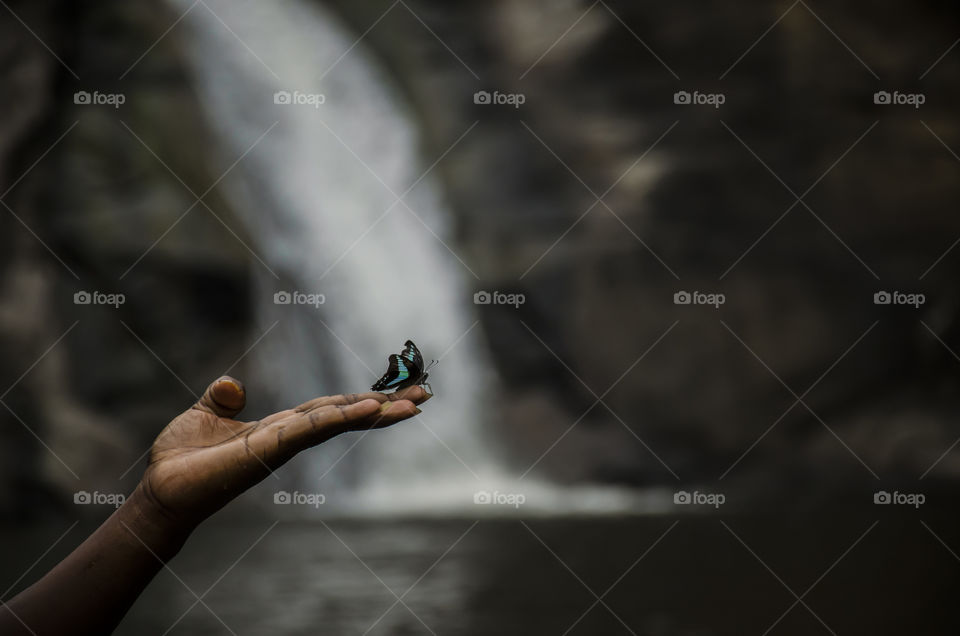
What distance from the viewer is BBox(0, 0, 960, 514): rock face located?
32.3ft

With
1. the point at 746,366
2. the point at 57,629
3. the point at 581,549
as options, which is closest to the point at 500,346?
the point at 746,366

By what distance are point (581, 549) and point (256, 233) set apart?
522 centimetres

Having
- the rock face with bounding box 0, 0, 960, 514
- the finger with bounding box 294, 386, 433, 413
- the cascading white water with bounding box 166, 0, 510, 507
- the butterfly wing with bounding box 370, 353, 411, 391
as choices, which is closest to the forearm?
the finger with bounding box 294, 386, 433, 413

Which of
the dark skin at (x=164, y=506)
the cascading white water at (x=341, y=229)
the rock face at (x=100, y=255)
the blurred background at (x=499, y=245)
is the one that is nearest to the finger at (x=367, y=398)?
the dark skin at (x=164, y=506)

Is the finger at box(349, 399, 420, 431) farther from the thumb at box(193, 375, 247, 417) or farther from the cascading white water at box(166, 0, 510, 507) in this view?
the cascading white water at box(166, 0, 510, 507)

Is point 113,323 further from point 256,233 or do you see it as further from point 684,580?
point 684,580

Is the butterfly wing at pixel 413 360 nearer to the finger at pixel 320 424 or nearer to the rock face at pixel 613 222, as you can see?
the finger at pixel 320 424

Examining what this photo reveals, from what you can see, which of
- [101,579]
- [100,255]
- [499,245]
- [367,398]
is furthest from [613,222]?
[101,579]

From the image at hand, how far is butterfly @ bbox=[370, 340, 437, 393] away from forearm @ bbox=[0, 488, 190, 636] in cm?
62

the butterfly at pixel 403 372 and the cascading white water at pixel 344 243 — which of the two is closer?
the butterfly at pixel 403 372

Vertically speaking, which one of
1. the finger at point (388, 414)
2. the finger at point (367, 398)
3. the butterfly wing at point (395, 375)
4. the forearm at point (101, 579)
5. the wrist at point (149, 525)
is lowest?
the forearm at point (101, 579)

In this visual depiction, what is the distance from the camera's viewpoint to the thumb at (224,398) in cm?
227

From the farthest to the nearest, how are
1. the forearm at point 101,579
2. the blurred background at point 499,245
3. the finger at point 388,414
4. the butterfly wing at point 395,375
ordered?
the blurred background at point 499,245 < the butterfly wing at point 395,375 < the finger at point 388,414 < the forearm at point 101,579

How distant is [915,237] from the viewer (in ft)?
34.9
